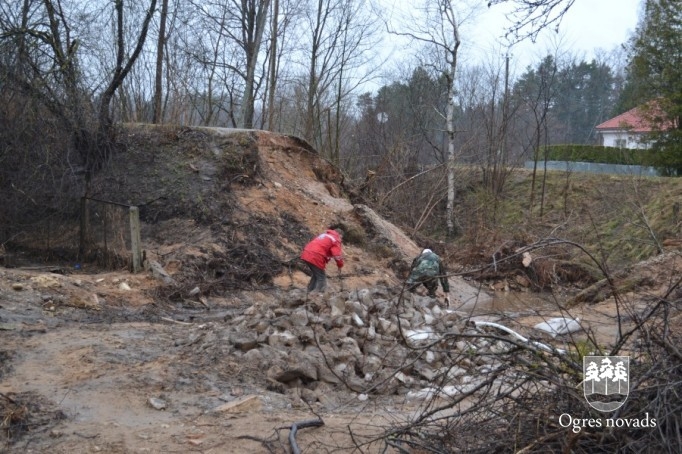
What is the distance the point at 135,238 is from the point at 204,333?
5.53m

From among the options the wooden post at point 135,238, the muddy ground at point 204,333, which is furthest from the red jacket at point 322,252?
the wooden post at point 135,238

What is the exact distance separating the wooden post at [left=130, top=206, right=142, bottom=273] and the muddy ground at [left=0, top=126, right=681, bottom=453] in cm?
27

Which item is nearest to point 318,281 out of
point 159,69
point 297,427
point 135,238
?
point 135,238

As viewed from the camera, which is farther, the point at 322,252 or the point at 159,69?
the point at 159,69

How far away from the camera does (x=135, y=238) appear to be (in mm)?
13852

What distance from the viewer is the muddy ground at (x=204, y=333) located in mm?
5750

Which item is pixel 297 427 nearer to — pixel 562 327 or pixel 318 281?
pixel 562 327

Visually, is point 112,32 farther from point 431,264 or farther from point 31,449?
point 31,449

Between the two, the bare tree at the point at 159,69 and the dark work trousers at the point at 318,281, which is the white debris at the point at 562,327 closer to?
the dark work trousers at the point at 318,281

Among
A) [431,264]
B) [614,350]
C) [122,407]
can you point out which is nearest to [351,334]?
[122,407]

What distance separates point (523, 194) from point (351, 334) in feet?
80.6

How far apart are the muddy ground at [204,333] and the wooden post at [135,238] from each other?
Result: 27 centimetres

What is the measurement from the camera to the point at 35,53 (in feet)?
48.8

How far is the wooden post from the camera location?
45.2 ft
